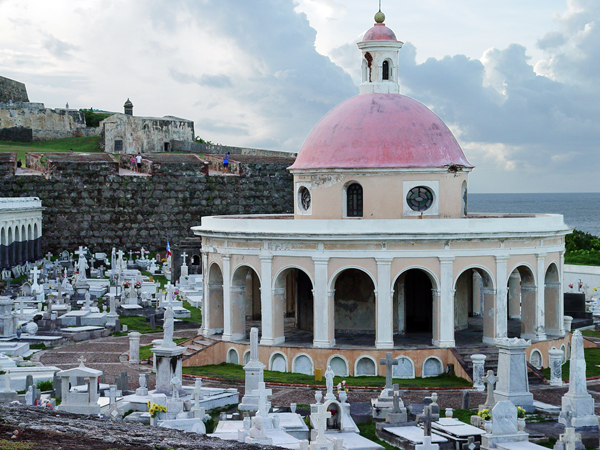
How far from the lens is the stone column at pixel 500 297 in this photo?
25.2 meters

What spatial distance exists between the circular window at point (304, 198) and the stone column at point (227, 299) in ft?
8.95

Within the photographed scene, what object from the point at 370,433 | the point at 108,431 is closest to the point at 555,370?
the point at 370,433

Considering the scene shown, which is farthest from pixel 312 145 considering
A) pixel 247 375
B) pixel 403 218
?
pixel 247 375

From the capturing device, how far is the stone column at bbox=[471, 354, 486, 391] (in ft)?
75.0

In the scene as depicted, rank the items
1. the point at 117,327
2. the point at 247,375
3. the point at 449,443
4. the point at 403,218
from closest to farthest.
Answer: the point at 449,443
the point at 247,375
the point at 403,218
the point at 117,327

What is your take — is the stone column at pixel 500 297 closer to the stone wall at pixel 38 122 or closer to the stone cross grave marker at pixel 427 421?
the stone cross grave marker at pixel 427 421

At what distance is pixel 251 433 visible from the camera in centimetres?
1587

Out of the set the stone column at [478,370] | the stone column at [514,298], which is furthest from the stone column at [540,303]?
the stone column at [514,298]

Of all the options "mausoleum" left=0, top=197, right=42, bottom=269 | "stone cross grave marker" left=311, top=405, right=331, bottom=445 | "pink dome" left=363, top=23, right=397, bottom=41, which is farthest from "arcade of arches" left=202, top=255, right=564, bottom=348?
"mausoleum" left=0, top=197, right=42, bottom=269

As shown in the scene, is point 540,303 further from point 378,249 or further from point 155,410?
point 155,410

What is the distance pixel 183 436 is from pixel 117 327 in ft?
74.4

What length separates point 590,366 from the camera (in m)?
25.6

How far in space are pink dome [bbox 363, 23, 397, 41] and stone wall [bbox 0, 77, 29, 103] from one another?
53575 millimetres

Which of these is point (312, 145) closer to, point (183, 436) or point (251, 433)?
point (251, 433)
